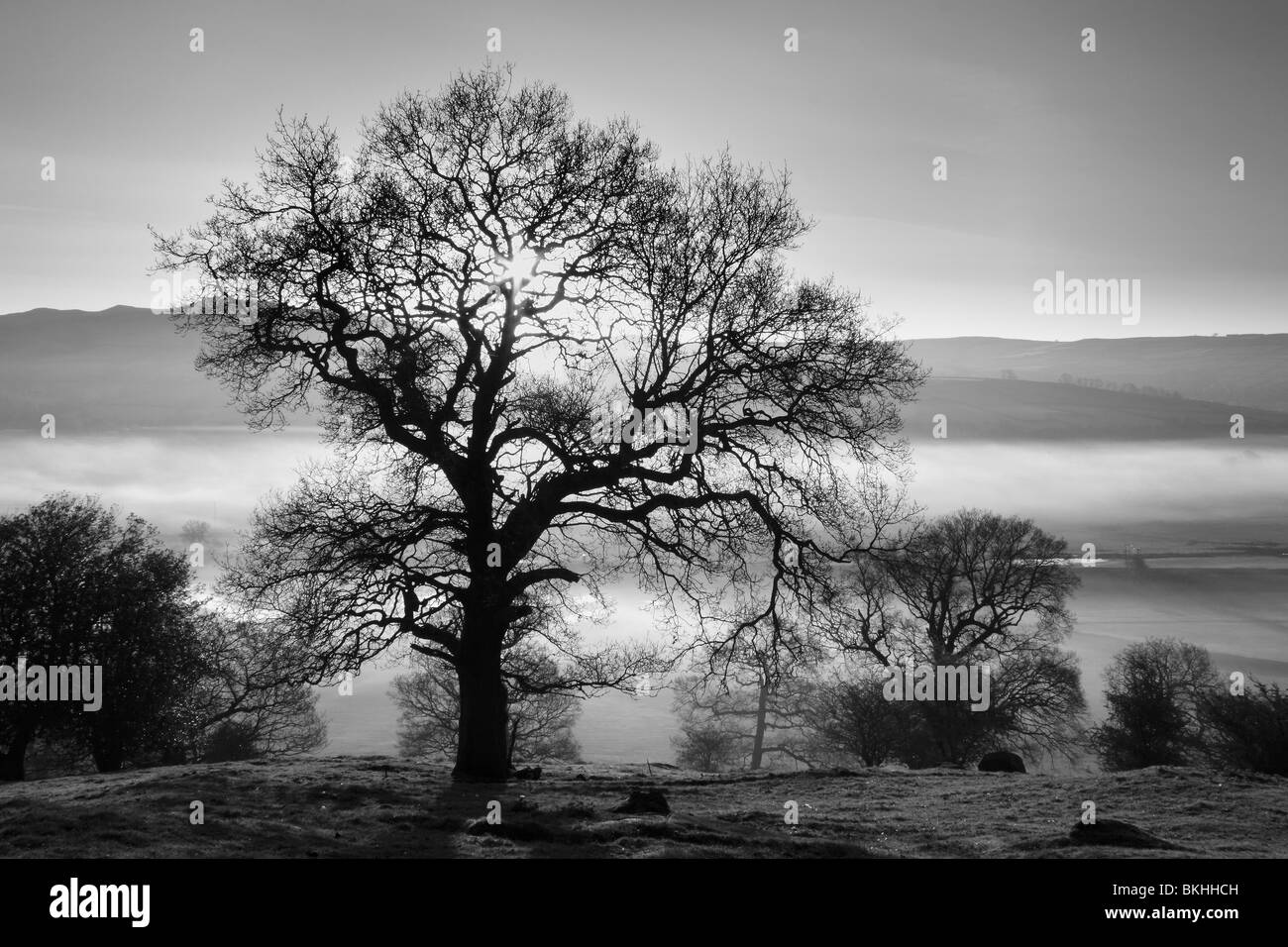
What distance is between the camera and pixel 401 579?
2059 cm

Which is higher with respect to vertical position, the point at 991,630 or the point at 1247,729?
the point at 991,630

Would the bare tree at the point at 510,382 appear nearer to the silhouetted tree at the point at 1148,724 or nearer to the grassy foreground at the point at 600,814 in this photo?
the grassy foreground at the point at 600,814

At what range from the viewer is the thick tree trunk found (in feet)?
73.4

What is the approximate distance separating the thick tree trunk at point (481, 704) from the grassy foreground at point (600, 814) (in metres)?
1.03

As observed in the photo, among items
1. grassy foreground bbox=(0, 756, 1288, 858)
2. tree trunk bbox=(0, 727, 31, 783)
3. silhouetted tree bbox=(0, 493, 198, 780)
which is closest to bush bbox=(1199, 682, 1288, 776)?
grassy foreground bbox=(0, 756, 1288, 858)

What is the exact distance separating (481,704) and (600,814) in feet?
21.2

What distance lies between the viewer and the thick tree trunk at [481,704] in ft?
73.4

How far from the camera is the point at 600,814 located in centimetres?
1705

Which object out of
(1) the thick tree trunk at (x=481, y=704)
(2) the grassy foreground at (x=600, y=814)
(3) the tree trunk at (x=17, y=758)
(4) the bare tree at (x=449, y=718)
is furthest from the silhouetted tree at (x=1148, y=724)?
(3) the tree trunk at (x=17, y=758)

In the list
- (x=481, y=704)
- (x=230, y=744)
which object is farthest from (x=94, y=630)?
(x=481, y=704)

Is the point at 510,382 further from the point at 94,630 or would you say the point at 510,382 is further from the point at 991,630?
the point at 991,630
